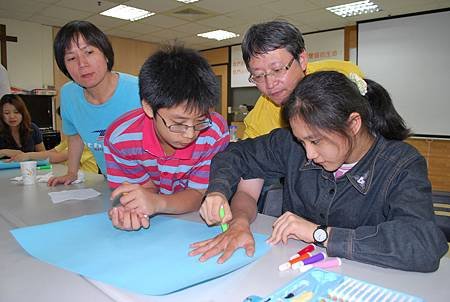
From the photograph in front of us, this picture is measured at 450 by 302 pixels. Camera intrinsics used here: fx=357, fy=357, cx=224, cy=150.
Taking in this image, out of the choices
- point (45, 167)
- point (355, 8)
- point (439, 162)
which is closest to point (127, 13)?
point (355, 8)

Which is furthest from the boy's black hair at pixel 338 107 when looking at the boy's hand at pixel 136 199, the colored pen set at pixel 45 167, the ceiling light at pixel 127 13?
the ceiling light at pixel 127 13

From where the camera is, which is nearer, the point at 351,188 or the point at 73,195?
the point at 351,188

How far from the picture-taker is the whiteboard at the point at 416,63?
4.97m

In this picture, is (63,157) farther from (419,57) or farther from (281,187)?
(419,57)

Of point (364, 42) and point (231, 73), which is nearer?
point (364, 42)

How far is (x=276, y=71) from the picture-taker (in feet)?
4.35

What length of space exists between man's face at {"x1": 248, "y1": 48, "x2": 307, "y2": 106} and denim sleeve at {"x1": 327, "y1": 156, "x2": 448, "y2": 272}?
58cm

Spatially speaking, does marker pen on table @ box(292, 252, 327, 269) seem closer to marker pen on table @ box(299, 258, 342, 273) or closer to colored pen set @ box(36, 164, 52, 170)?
marker pen on table @ box(299, 258, 342, 273)

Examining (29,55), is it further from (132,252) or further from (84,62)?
(132,252)

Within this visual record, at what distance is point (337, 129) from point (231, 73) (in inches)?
282

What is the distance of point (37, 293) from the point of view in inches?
26.7

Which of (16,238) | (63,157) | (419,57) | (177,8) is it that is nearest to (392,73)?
(419,57)

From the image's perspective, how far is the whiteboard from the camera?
4973 mm

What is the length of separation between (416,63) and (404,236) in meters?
5.23
